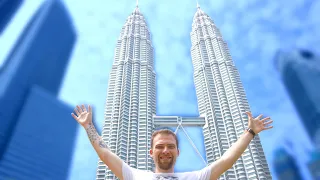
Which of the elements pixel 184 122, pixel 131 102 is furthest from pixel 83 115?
pixel 184 122

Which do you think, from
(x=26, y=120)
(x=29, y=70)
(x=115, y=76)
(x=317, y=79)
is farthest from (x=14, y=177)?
(x=317, y=79)

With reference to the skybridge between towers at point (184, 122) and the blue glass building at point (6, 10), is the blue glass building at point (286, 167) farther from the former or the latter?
the blue glass building at point (6, 10)

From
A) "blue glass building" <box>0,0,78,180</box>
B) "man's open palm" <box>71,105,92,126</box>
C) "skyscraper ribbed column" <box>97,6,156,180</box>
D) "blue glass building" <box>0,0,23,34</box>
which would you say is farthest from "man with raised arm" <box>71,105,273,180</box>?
"skyscraper ribbed column" <box>97,6,156,180</box>

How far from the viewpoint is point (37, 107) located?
5650 centimetres

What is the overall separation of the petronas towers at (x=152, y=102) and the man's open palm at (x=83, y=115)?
54310 millimetres

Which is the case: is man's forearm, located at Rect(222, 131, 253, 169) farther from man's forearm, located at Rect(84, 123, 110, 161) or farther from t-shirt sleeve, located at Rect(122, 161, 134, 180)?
man's forearm, located at Rect(84, 123, 110, 161)

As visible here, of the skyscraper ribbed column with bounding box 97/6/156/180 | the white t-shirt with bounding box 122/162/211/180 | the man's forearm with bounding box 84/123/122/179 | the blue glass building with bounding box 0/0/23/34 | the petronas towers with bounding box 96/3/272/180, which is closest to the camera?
the white t-shirt with bounding box 122/162/211/180

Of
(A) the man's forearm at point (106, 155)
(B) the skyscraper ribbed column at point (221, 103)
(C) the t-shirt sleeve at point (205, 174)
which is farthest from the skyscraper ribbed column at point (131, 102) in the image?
(C) the t-shirt sleeve at point (205, 174)

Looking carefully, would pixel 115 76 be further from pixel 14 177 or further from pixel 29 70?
pixel 14 177

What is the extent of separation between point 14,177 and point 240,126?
51034mm

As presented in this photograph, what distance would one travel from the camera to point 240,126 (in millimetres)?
63125

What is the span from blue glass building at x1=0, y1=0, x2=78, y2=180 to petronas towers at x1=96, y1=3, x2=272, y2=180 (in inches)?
430

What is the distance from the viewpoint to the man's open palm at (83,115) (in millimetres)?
3369

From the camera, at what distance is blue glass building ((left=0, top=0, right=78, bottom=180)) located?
47531 mm
